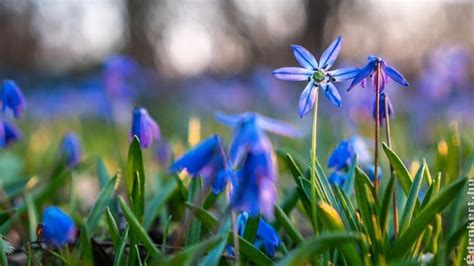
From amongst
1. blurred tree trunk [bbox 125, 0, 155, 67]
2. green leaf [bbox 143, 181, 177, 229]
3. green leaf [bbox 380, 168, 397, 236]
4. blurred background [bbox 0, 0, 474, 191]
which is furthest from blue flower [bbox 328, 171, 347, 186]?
blurred tree trunk [bbox 125, 0, 155, 67]

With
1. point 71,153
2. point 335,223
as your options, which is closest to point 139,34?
point 71,153

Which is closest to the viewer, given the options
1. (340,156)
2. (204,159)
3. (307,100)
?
(204,159)

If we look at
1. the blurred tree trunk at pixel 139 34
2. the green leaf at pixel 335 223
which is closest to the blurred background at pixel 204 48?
the blurred tree trunk at pixel 139 34

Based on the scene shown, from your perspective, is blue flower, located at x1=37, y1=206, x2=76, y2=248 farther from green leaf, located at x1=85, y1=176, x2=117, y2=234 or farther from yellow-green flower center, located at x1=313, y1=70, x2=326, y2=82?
yellow-green flower center, located at x1=313, y1=70, x2=326, y2=82

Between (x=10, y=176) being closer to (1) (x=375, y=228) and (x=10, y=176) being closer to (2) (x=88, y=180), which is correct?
(2) (x=88, y=180)

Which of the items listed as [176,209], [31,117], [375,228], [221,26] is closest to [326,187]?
[375,228]

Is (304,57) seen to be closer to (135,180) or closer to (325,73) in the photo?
(325,73)

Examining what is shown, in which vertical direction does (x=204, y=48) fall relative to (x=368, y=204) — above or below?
above
